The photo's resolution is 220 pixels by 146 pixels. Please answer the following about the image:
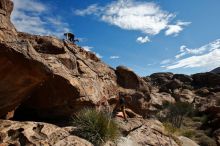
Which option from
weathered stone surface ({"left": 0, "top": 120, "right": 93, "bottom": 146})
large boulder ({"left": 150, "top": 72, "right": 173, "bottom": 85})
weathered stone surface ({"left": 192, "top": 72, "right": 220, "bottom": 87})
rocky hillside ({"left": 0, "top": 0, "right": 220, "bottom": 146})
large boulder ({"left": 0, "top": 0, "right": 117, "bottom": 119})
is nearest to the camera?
weathered stone surface ({"left": 0, "top": 120, "right": 93, "bottom": 146})

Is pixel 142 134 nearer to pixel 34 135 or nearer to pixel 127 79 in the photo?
pixel 34 135

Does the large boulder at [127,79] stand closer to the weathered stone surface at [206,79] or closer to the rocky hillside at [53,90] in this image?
the rocky hillside at [53,90]

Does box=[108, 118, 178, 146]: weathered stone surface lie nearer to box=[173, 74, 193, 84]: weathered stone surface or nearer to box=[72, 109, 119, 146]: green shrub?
box=[72, 109, 119, 146]: green shrub

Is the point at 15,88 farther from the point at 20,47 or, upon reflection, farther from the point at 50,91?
A: the point at 50,91

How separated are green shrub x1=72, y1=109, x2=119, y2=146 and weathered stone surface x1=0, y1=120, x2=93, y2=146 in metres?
0.58

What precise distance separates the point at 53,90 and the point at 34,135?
17.4 ft

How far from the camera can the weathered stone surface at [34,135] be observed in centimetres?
1171

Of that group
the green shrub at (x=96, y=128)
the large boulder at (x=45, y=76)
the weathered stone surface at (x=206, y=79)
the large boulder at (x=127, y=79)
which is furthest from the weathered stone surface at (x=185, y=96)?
the green shrub at (x=96, y=128)

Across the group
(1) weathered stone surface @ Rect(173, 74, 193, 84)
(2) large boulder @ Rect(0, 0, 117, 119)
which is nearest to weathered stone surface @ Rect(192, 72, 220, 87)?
(1) weathered stone surface @ Rect(173, 74, 193, 84)

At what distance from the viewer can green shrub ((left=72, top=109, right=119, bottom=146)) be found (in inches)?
521

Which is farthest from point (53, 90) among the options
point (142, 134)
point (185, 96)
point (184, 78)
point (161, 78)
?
point (184, 78)

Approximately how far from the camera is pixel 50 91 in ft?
56.5

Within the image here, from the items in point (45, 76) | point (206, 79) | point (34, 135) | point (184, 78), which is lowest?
point (34, 135)

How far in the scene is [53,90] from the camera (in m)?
17.2
